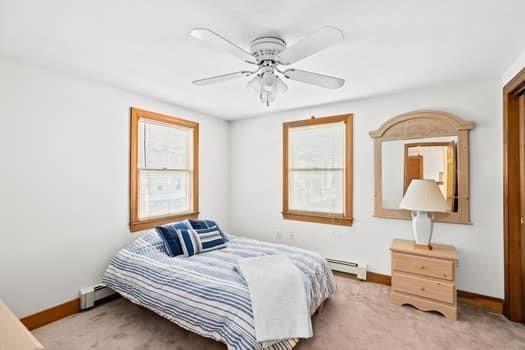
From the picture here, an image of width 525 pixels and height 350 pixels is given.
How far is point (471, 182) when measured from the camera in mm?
2898

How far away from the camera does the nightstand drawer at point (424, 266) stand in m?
2.61

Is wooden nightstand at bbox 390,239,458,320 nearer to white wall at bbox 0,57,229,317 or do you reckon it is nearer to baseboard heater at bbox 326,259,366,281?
baseboard heater at bbox 326,259,366,281

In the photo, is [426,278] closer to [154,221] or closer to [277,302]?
[277,302]

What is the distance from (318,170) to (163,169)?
7.41ft

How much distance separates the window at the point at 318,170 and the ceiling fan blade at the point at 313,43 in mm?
2043

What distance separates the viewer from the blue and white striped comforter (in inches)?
74.5

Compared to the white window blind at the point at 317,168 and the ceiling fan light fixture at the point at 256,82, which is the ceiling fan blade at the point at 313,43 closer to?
the ceiling fan light fixture at the point at 256,82

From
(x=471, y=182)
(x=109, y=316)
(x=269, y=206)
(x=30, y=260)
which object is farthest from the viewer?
(x=269, y=206)

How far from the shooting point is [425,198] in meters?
2.76

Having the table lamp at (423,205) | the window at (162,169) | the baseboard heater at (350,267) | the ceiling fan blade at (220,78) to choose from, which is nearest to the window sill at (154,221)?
the window at (162,169)

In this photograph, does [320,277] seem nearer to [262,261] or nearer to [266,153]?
[262,261]

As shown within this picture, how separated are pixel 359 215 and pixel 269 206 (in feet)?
4.78

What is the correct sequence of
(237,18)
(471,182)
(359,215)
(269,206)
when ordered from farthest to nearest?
(269,206)
(359,215)
(471,182)
(237,18)

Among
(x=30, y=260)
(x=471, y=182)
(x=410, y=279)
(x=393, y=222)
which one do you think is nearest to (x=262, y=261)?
(x=410, y=279)
